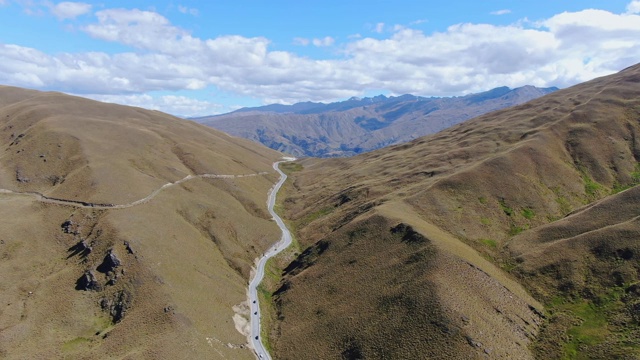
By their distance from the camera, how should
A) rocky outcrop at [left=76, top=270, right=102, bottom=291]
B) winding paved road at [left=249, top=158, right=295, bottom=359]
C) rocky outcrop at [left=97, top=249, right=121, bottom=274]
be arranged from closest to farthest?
winding paved road at [left=249, top=158, right=295, bottom=359] < rocky outcrop at [left=76, top=270, right=102, bottom=291] < rocky outcrop at [left=97, top=249, right=121, bottom=274]

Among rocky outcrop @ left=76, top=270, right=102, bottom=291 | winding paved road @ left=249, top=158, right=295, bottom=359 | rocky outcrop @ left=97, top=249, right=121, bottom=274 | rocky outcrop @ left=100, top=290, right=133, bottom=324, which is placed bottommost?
winding paved road @ left=249, top=158, right=295, bottom=359

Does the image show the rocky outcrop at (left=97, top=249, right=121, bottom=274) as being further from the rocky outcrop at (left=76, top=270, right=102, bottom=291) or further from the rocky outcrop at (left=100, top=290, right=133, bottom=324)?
the rocky outcrop at (left=100, top=290, right=133, bottom=324)

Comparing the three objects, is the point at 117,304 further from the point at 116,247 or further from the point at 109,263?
the point at 116,247

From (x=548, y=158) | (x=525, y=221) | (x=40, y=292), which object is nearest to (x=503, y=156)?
(x=548, y=158)

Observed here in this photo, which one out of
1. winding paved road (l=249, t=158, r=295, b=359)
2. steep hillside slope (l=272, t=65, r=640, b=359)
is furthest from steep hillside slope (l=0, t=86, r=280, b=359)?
steep hillside slope (l=272, t=65, r=640, b=359)

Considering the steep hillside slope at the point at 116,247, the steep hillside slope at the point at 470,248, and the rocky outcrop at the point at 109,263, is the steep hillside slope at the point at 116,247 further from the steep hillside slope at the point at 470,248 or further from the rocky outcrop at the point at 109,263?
the steep hillside slope at the point at 470,248

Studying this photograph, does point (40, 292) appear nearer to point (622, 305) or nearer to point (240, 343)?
point (240, 343)
